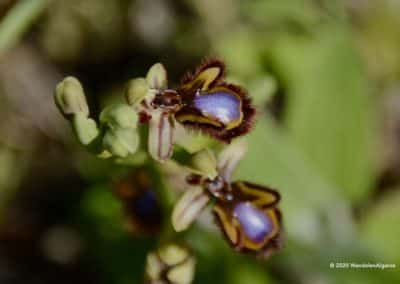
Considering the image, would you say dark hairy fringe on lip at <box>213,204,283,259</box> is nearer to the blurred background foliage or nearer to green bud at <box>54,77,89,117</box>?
green bud at <box>54,77,89,117</box>

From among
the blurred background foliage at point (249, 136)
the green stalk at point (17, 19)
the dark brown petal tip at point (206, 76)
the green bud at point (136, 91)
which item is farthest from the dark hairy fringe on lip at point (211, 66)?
the blurred background foliage at point (249, 136)

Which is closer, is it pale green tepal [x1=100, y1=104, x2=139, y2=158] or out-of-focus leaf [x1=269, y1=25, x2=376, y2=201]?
pale green tepal [x1=100, y1=104, x2=139, y2=158]

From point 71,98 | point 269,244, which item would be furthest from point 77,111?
point 269,244

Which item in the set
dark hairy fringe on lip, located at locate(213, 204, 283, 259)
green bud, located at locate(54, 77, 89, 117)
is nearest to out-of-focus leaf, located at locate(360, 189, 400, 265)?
dark hairy fringe on lip, located at locate(213, 204, 283, 259)

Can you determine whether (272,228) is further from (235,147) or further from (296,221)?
(296,221)

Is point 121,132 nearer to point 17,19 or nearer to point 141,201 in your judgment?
point 141,201

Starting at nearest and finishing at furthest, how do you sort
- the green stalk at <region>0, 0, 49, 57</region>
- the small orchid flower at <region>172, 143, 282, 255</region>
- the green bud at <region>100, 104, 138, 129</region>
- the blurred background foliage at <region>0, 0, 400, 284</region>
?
the green bud at <region>100, 104, 138, 129</region>, the small orchid flower at <region>172, 143, 282, 255</region>, the green stalk at <region>0, 0, 49, 57</region>, the blurred background foliage at <region>0, 0, 400, 284</region>
